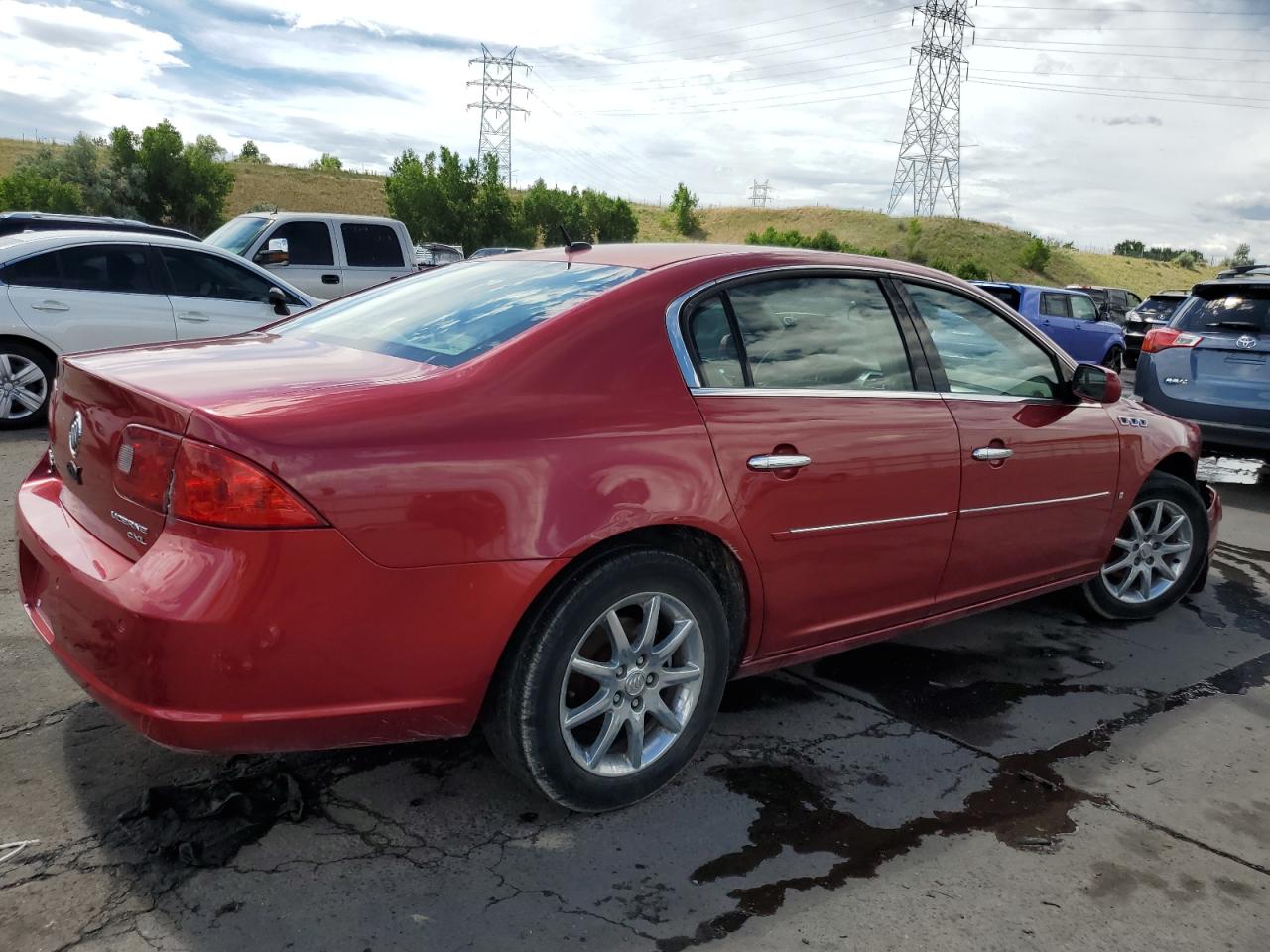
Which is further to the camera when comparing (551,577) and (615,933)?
(551,577)

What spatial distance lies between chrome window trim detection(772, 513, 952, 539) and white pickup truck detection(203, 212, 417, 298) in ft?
33.6

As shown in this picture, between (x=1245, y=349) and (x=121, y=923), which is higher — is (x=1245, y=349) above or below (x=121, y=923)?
above

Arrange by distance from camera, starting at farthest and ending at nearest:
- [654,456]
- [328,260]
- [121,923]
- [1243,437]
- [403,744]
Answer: [328,260] → [1243,437] → [403,744] → [654,456] → [121,923]

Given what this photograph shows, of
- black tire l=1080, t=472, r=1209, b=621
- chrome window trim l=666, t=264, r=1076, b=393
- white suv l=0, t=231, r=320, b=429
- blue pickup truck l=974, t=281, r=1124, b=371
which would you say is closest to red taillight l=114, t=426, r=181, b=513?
chrome window trim l=666, t=264, r=1076, b=393

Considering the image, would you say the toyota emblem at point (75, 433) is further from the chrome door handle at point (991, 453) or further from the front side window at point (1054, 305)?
the front side window at point (1054, 305)

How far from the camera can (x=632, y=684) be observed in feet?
9.27

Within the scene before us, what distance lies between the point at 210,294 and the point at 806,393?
271 inches

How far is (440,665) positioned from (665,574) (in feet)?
2.18

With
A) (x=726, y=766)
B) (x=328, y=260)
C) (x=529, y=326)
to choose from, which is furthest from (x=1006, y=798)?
(x=328, y=260)

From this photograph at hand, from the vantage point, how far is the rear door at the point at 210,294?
8.41 m

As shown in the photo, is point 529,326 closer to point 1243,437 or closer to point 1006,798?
point 1006,798

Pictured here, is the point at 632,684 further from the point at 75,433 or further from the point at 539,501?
the point at 75,433

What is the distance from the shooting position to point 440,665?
2.46 metres

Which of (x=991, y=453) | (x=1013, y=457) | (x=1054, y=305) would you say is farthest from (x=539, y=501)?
(x=1054, y=305)
